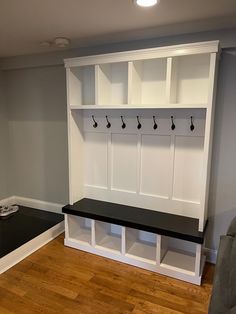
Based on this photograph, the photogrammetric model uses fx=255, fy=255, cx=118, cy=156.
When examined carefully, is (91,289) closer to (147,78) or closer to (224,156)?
(224,156)

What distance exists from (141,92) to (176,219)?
127 cm

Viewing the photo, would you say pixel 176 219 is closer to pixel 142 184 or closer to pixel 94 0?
pixel 142 184

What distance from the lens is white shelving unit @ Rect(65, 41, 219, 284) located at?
7.34 ft

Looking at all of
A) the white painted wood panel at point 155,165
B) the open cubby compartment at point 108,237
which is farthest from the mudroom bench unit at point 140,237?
the white painted wood panel at point 155,165

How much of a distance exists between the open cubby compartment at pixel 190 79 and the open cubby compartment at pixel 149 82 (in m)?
0.13

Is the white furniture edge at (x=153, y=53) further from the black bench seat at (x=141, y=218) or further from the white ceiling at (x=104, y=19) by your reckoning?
the black bench seat at (x=141, y=218)

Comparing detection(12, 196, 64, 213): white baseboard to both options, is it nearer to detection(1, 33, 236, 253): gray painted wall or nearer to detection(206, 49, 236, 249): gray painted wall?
detection(1, 33, 236, 253): gray painted wall

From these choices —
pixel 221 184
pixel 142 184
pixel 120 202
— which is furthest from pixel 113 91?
pixel 221 184

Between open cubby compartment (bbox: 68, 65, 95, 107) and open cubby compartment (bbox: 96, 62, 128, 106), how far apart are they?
0.73 ft

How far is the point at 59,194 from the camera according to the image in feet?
11.2

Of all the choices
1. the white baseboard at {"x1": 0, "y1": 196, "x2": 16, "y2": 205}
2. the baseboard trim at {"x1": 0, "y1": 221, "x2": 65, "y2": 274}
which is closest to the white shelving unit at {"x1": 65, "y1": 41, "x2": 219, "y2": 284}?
the baseboard trim at {"x1": 0, "y1": 221, "x2": 65, "y2": 274}

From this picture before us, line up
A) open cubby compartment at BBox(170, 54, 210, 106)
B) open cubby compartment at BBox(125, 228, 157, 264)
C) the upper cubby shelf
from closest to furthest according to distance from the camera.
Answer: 1. the upper cubby shelf
2. open cubby compartment at BBox(170, 54, 210, 106)
3. open cubby compartment at BBox(125, 228, 157, 264)

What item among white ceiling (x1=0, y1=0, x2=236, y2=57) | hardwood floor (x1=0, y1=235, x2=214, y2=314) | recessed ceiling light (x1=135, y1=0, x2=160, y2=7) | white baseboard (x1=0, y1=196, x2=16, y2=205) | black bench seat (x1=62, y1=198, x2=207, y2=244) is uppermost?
white ceiling (x1=0, y1=0, x2=236, y2=57)

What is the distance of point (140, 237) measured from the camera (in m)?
2.79
